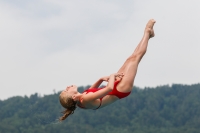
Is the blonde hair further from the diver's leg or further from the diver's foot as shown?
the diver's foot

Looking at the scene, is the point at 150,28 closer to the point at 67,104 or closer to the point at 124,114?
the point at 67,104

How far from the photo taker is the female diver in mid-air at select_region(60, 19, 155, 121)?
14094mm

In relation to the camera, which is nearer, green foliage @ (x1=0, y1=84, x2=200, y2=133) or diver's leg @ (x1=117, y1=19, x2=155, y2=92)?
diver's leg @ (x1=117, y1=19, x2=155, y2=92)

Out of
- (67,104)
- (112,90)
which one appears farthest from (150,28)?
(67,104)

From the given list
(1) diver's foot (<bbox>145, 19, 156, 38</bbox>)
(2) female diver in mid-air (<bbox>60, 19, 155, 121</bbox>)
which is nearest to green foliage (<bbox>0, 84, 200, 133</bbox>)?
(1) diver's foot (<bbox>145, 19, 156, 38</bbox>)

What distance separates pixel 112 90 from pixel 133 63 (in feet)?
3.16

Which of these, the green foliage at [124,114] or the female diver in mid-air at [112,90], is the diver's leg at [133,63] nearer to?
the female diver in mid-air at [112,90]

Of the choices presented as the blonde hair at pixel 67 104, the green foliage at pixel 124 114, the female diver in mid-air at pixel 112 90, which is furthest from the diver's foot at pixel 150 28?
the green foliage at pixel 124 114

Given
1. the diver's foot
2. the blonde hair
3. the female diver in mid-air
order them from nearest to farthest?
the female diver in mid-air, the blonde hair, the diver's foot

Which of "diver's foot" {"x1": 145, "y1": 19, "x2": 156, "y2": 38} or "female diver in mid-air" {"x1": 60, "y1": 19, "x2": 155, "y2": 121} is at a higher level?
"diver's foot" {"x1": 145, "y1": 19, "x2": 156, "y2": 38}

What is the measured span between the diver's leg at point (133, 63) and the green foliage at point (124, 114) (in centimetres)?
12486

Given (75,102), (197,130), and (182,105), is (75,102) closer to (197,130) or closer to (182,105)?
(197,130)

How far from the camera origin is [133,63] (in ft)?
48.2

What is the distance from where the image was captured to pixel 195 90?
184125mm
